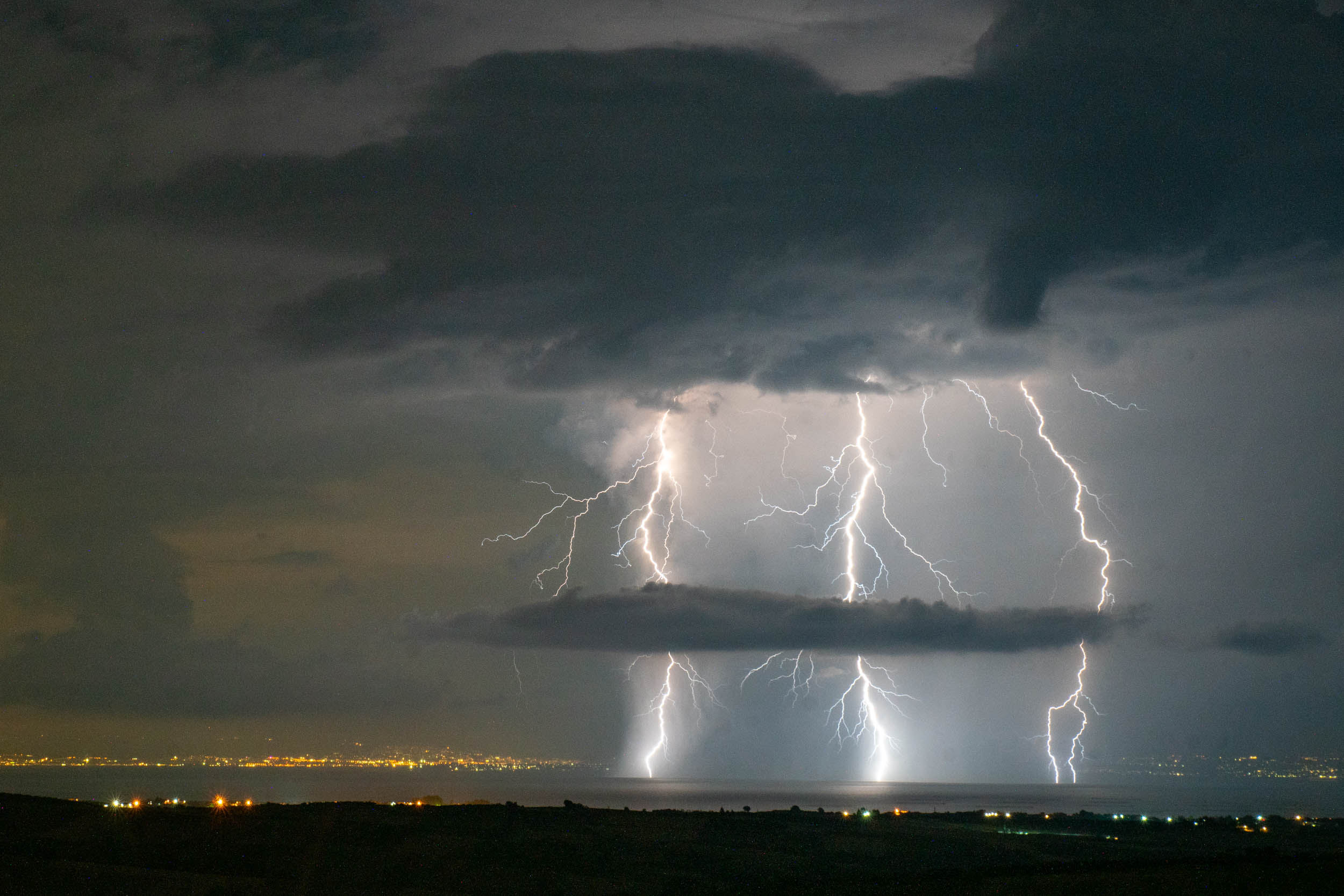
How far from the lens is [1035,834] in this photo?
2414 inches

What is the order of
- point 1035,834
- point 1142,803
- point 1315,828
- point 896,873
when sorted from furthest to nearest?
1. point 1142,803
2. point 1315,828
3. point 1035,834
4. point 896,873

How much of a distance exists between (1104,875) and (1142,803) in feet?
468

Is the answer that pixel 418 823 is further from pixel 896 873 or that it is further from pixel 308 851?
pixel 896 873

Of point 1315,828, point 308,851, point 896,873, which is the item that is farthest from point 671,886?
point 1315,828

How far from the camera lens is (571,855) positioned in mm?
43719

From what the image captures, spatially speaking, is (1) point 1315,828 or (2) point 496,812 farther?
(1) point 1315,828

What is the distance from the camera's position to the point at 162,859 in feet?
130

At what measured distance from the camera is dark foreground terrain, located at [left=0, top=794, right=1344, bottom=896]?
3488 centimetres

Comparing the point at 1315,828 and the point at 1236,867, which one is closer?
the point at 1236,867

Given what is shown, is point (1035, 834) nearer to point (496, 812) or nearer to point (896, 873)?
point (896, 873)

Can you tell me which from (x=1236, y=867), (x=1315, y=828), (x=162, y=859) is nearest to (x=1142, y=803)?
(x=1315, y=828)

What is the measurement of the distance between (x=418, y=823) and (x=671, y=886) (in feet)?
44.6

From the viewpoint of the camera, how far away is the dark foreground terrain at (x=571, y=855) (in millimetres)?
34875

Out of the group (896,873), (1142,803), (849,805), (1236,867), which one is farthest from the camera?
(1142,803)
